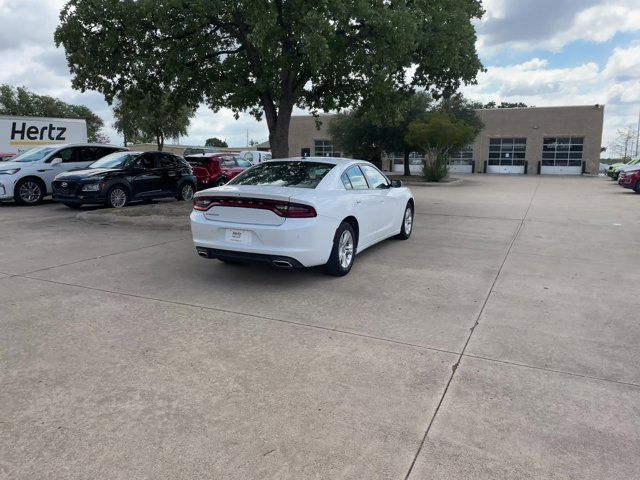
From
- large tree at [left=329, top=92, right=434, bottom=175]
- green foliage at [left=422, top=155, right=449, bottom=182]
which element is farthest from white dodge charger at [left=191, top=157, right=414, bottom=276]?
large tree at [left=329, top=92, right=434, bottom=175]

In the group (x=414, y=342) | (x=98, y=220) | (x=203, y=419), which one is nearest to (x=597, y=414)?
(x=414, y=342)

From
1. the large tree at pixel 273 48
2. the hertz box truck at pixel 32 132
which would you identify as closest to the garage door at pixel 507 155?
the large tree at pixel 273 48

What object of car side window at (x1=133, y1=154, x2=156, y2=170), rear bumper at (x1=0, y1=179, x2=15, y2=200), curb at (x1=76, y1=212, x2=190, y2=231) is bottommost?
curb at (x1=76, y1=212, x2=190, y2=231)

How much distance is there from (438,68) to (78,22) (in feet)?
32.2

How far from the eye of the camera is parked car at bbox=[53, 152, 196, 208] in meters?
12.7

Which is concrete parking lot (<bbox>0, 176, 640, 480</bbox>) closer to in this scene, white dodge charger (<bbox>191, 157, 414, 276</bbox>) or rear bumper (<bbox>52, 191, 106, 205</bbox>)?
white dodge charger (<bbox>191, 157, 414, 276</bbox>)

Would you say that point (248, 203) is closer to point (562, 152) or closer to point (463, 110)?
point (463, 110)

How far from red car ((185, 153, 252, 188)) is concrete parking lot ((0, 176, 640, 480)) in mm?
10487

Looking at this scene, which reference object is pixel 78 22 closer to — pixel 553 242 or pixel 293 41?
pixel 293 41

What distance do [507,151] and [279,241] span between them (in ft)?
165

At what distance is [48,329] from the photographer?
14.7 feet

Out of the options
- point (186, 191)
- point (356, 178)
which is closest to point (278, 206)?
point (356, 178)

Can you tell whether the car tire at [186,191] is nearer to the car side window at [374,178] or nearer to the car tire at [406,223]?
the car tire at [406,223]

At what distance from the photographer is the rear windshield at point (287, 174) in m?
6.45
